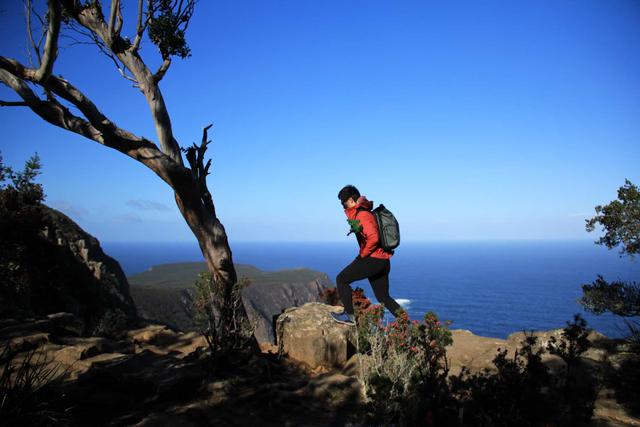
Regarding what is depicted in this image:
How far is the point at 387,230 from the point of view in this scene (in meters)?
6.11

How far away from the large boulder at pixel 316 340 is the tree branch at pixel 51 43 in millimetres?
6708

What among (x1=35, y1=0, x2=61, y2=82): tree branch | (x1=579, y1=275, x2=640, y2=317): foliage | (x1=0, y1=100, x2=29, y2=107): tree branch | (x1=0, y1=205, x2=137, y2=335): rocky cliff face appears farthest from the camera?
(x1=0, y1=205, x2=137, y2=335): rocky cliff face

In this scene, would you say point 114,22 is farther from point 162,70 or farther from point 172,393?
point 172,393

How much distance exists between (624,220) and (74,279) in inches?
1054

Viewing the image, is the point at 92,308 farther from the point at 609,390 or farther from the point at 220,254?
the point at 609,390

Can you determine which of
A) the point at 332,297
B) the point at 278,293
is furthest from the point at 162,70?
the point at 278,293

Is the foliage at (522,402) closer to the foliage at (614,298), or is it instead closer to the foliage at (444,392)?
the foliage at (444,392)

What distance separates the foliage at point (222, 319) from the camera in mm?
6355

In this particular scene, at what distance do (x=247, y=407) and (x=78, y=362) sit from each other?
364 cm

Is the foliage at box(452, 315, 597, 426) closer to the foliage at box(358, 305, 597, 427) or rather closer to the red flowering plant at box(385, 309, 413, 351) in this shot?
the foliage at box(358, 305, 597, 427)

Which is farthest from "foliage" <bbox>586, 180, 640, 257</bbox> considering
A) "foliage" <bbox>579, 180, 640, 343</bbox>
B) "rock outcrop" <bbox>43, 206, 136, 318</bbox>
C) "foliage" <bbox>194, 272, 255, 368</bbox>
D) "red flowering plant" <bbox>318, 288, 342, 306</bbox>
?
"rock outcrop" <bbox>43, 206, 136, 318</bbox>

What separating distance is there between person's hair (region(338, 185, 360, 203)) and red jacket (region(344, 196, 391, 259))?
0.22m

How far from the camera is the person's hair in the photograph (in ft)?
20.9

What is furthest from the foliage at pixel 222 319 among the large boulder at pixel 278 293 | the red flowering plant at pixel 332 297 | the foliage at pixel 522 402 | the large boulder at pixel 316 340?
the large boulder at pixel 278 293
